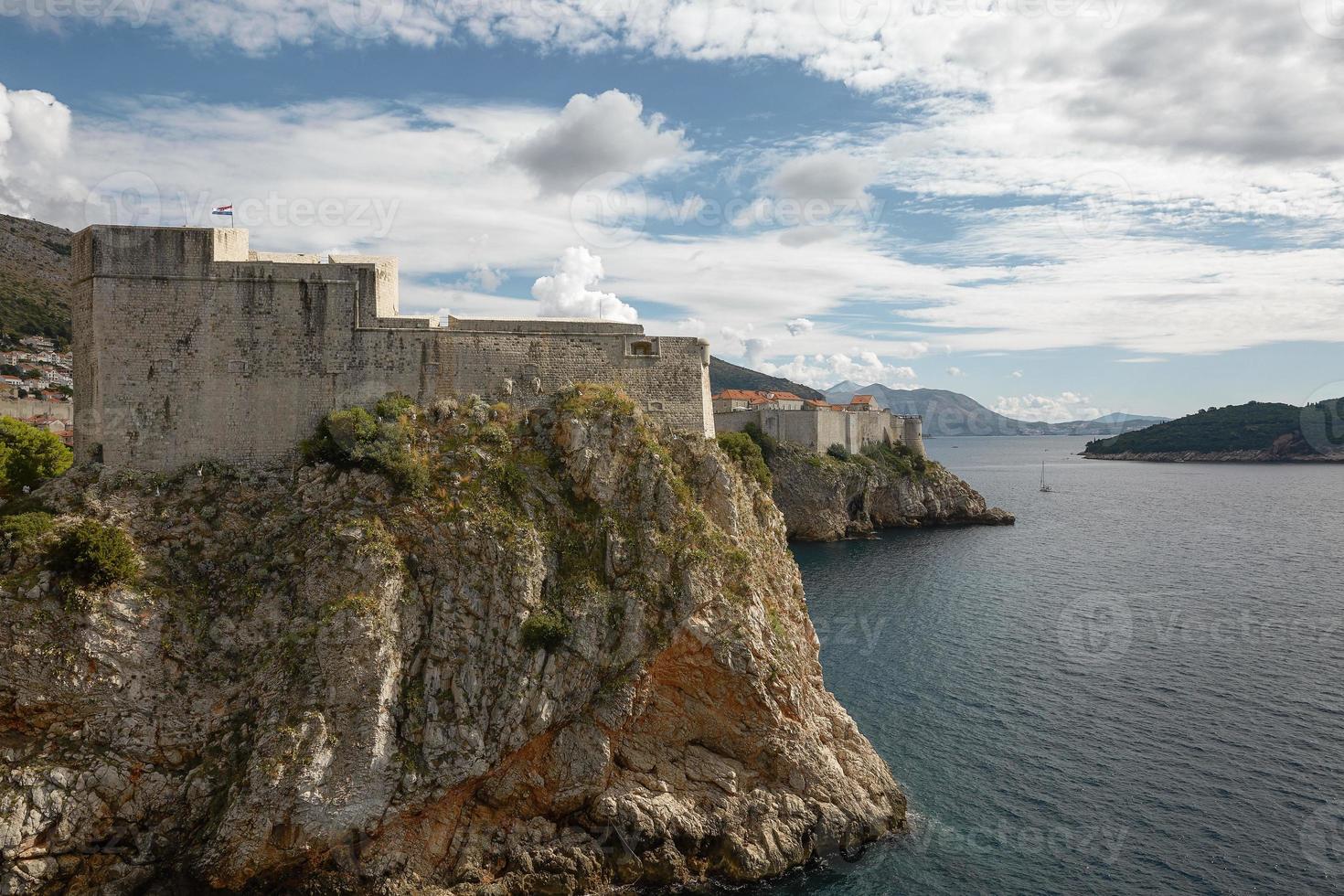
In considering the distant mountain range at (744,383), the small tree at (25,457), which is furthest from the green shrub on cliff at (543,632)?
the distant mountain range at (744,383)

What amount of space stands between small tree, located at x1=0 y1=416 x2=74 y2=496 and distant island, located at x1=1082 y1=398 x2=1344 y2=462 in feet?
586

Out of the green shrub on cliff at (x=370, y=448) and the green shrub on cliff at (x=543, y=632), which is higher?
the green shrub on cliff at (x=370, y=448)

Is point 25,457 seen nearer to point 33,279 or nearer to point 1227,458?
point 33,279

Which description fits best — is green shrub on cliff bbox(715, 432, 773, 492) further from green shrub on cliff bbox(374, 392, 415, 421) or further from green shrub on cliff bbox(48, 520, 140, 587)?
green shrub on cliff bbox(48, 520, 140, 587)

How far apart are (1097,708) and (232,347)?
33480 mm

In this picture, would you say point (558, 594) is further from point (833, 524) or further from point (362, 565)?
point (833, 524)

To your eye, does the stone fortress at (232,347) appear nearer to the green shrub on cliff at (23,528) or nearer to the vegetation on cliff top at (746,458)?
the green shrub on cliff at (23,528)

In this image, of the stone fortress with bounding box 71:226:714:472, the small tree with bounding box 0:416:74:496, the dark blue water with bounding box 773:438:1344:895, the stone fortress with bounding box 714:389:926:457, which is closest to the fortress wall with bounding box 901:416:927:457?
the stone fortress with bounding box 714:389:926:457

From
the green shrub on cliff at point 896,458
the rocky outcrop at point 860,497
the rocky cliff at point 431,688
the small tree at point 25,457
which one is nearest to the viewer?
the rocky cliff at point 431,688

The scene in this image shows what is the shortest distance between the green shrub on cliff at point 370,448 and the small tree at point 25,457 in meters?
9.14

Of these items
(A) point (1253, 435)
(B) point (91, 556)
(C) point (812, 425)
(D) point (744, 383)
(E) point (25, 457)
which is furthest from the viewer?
(D) point (744, 383)

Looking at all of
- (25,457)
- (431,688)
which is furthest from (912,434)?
(25,457)

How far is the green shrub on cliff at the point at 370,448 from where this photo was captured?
2406 cm

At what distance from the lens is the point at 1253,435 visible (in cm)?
15362
